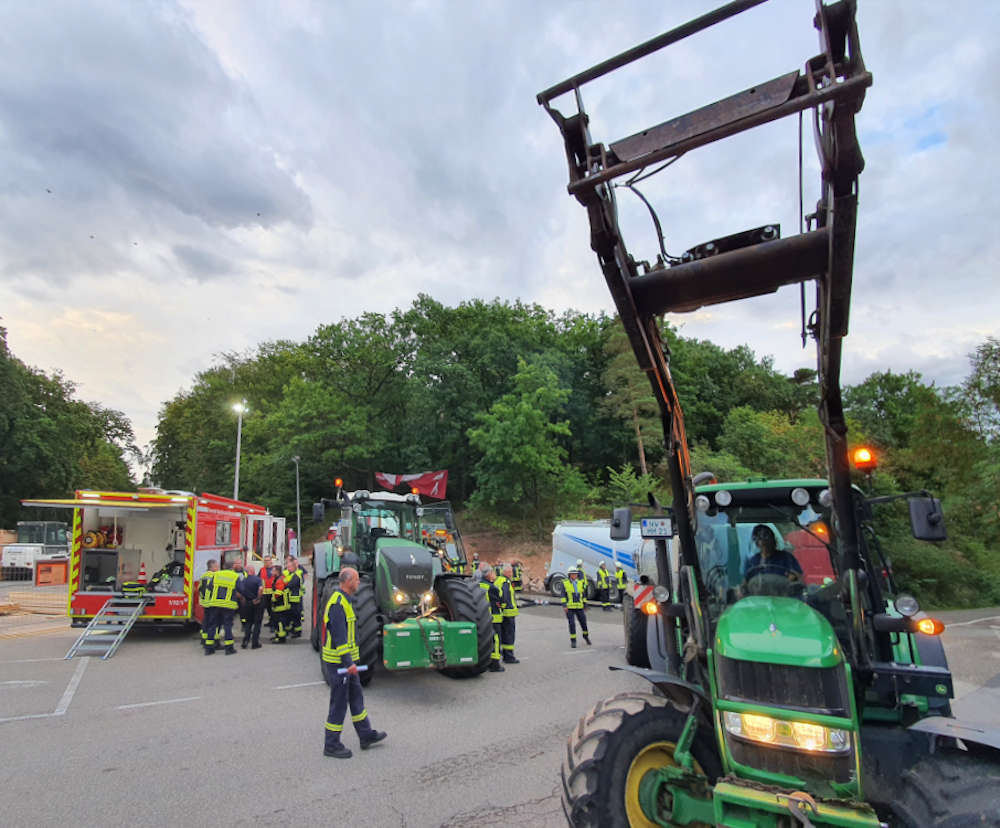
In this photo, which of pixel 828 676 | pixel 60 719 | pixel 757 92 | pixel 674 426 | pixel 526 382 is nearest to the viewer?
pixel 757 92

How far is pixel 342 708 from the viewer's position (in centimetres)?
550

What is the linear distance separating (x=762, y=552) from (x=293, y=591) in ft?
32.0

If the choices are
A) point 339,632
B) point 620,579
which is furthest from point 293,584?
point 620,579

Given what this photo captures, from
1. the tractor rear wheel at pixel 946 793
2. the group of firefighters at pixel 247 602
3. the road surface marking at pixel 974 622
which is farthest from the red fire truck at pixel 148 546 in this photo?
the road surface marking at pixel 974 622

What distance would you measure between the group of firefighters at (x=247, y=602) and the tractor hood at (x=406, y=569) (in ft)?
11.7

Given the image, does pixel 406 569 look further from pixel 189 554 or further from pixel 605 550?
pixel 605 550

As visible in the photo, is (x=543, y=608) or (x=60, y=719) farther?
(x=543, y=608)

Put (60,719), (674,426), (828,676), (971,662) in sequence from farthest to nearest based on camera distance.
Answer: (971,662) → (60,719) → (674,426) → (828,676)

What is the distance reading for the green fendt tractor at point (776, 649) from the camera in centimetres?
281

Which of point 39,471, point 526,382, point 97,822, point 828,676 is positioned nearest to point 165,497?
point 97,822

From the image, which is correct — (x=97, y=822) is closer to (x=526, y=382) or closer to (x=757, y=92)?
(x=757, y=92)

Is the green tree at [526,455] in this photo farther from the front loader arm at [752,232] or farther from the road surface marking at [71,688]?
the front loader arm at [752,232]

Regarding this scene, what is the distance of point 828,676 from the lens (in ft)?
10.3

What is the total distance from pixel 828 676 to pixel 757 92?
114 inches
